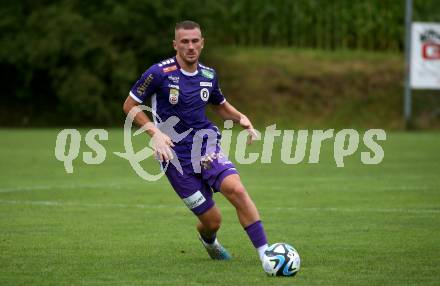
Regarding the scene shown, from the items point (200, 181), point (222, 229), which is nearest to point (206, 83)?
point (200, 181)

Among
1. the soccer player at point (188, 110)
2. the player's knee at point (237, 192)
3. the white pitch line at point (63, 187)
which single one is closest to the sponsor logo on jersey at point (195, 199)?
the soccer player at point (188, 110)

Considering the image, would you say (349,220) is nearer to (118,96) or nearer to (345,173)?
(345,173)

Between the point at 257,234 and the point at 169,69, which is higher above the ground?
the point at 169,69

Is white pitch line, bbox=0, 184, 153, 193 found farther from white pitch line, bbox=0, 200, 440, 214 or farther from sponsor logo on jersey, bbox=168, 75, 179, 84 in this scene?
sponsor logo on jersey, bbox=168, 75, 179, 84

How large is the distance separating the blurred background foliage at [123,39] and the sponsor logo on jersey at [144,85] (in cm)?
3098

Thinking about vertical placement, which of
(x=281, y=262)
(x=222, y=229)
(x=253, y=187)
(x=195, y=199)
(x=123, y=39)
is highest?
(x=195, y=199)

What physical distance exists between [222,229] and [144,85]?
3.52 meters

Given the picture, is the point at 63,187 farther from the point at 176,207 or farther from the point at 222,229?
the point at 222,229

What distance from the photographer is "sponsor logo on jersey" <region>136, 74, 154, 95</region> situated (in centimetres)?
956

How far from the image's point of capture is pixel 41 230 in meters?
12.2

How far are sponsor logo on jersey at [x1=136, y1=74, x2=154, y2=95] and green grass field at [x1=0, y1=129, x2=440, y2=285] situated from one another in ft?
5.60

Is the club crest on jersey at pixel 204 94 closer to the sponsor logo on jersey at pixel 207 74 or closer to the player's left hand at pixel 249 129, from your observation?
the sponsor logo on jersey at pixel 207 74

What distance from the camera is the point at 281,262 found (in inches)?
344

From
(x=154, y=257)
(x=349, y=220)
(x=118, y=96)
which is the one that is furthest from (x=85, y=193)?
(x=118, y=96)
